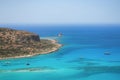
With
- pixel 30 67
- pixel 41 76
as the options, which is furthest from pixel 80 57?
pixel 41 76

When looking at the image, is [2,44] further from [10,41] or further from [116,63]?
[116,63]

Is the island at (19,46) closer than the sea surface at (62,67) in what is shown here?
No

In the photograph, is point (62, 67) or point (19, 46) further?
point (19, 46)

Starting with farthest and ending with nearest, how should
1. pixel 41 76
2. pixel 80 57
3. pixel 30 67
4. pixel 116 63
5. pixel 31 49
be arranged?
pixel 31 49, pixel 80 57, pixel 116 63, pixel 30 67, pixel 41 76

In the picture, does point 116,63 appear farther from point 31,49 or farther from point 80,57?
point 31,49

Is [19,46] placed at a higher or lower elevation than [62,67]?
higher

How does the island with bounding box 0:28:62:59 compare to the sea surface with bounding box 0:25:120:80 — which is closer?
the sea surface with bounding box 0:25:120:80

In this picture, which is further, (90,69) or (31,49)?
(31,49)

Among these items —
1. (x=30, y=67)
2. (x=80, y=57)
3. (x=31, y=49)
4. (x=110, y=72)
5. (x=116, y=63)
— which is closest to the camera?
(x=110, y=72)
